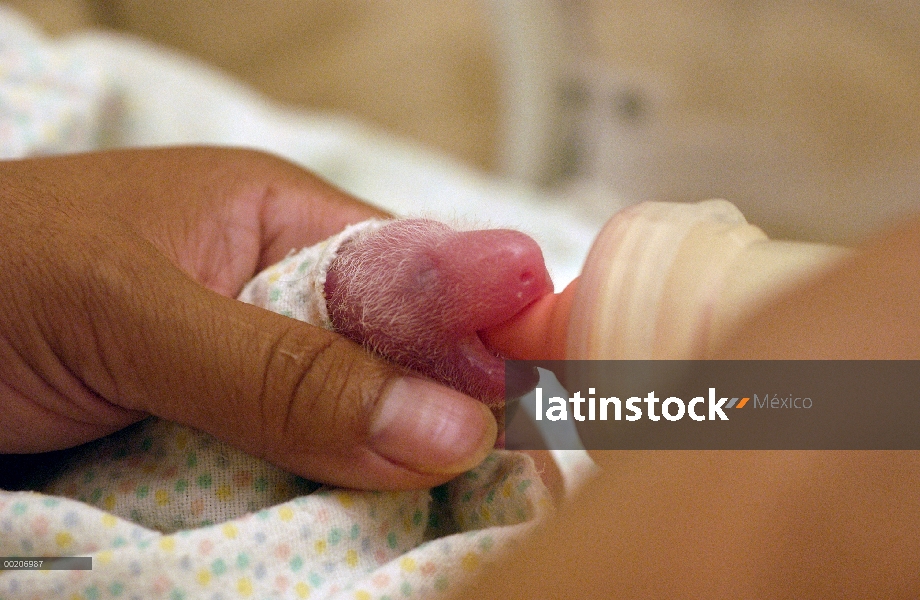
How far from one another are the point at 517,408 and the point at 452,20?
4.50 feet

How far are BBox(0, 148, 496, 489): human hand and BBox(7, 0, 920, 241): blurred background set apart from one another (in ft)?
2.71

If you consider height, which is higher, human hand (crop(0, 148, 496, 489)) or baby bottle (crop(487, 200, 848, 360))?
baby bottle (crop(487, 200, 848, 360))

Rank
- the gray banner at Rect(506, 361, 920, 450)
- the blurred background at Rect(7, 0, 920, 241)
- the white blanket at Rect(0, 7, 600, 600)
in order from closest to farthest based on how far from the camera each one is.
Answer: the gray banner at Rect(506, 361, 920, 450), the white blanket at Rect(0, 7, 600, 600), the blurred background at Rect(7, 0, 920, 241)

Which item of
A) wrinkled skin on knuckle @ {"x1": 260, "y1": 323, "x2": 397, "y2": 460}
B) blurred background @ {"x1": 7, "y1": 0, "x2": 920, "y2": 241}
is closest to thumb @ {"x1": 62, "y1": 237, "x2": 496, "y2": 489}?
wrinkled skin on knuckle @ {"x1": 260, "y1": 323, "x2": 397, "y2": 460}

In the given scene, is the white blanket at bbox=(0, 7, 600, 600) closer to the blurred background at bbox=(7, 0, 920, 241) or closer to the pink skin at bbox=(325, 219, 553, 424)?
the pink skin at bbox=(325, 219, 553, 424)

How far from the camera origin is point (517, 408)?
29.2 inches

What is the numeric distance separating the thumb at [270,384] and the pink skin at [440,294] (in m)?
0.02

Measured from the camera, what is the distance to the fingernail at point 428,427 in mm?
514

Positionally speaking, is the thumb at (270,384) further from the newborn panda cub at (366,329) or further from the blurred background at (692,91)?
the blurred background at (692,91)

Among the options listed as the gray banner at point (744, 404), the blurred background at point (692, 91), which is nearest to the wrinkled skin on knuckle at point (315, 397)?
the gray banner at point (744, 404)

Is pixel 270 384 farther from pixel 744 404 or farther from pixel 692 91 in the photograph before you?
pixel 692 91

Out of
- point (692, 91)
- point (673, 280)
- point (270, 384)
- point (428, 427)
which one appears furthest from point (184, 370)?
point (692, 91)

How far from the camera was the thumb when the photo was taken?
1.67 ft

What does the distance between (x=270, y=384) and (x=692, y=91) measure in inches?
45.8
